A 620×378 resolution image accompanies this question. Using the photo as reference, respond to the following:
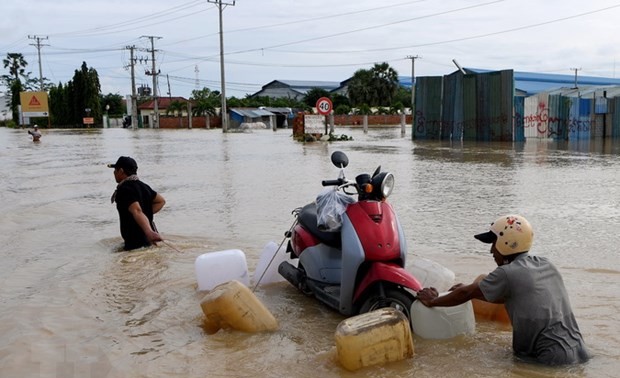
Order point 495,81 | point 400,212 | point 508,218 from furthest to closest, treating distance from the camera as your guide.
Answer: point 495,81, point 400,212, point 508,218

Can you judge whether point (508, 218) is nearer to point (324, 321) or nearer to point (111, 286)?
point (324, 321)

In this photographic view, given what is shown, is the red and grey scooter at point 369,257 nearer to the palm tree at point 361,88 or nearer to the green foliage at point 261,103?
the green foliage at point 261,103

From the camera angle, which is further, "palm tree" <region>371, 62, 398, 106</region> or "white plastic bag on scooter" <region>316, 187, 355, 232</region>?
"palm tree" <region>371, 62, 398, 106</region>

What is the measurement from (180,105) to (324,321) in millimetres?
72715

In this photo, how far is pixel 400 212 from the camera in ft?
31.4

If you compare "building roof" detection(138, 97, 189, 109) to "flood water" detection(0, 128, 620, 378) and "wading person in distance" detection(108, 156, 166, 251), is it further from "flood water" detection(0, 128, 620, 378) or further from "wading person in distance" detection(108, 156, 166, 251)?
"wading person in distance" detection(108, 156, 166, 251)

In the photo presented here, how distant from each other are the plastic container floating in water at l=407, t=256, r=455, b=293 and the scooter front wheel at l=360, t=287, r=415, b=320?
817 millimetres

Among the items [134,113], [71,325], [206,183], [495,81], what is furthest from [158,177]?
[134,113]

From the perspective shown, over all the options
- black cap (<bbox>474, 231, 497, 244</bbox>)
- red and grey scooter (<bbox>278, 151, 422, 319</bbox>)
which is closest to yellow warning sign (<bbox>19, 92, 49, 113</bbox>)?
red and grey scooter (<bbox>278, 151, 422, 319</bbox>)

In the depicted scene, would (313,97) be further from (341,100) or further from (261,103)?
(261,103)

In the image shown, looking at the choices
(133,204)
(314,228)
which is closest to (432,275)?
(314,228)

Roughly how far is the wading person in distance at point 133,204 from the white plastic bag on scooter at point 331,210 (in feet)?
9.04

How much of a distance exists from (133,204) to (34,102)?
78702 mm

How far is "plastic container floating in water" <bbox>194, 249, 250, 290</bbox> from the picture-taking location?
560cm
